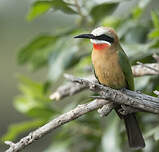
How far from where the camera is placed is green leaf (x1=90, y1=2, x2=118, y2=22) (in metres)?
3.60

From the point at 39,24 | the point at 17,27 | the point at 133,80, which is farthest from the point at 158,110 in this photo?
the point at 17,27

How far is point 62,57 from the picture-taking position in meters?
3.65

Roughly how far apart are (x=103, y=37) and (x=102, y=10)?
359 millimetres

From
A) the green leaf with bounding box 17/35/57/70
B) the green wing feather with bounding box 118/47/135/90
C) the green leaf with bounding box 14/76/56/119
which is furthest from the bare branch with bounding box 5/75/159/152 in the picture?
the green leaf with bounding box 14/76/56/119

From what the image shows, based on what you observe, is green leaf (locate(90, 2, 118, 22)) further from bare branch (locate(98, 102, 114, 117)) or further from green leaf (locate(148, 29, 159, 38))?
bare branch (locate(98, 102, 114, 117))

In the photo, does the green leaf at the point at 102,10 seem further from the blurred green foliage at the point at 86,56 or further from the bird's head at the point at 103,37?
the bird's head at the point at 103,37

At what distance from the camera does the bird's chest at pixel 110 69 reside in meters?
3.33

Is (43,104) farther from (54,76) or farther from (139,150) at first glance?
(139,150)

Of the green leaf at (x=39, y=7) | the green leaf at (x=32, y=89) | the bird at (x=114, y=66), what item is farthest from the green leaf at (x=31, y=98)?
the bird at (x=114, y=66)

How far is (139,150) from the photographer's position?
3.63 m

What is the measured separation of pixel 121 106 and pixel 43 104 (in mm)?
1132

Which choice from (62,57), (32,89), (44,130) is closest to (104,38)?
(62,57)

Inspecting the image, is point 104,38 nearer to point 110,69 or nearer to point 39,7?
point 110,69

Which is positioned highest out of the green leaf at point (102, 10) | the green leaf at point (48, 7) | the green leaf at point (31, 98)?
the green leaf at point (48, 7)
